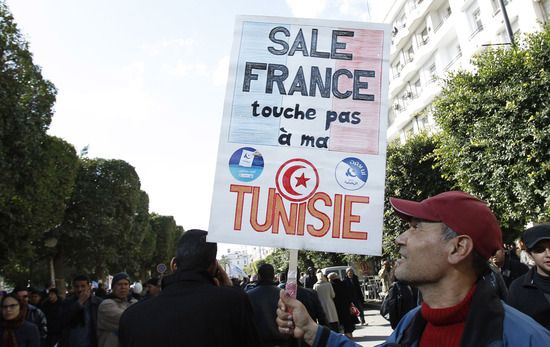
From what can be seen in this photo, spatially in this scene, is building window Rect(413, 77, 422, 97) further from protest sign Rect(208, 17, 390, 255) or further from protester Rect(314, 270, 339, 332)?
protest sign Rect(208, 17, 390, 255)

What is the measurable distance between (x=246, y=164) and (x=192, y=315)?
844 millimetres

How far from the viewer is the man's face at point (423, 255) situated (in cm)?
179

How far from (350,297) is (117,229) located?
24559mm

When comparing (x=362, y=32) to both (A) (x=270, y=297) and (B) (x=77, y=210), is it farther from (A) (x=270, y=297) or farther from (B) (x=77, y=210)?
(B) (x=77, y=210)

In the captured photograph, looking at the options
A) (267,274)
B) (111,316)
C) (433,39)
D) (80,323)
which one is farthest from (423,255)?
(433,39)

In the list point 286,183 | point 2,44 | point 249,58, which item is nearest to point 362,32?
point 249,58

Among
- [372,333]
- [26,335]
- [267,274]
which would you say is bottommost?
[372,333]

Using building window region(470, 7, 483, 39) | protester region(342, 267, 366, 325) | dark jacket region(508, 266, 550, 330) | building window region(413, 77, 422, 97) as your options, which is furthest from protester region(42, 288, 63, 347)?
building window region(413, 77, 422, 97)

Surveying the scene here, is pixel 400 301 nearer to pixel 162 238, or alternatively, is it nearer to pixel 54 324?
pixel 54 324

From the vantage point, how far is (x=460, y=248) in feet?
5.77

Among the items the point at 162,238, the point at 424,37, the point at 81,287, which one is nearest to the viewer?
the point at 81,287

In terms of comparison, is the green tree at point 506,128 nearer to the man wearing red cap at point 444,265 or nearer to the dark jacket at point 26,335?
the man wearing red cap at point 444,265

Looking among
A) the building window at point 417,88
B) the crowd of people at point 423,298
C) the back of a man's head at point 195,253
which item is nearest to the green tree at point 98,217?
the building window at point 417,88

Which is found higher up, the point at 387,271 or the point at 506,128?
the point at 506,128
